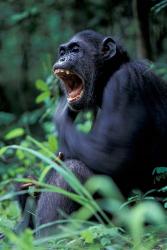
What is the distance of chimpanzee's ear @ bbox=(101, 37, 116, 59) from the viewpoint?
606 centimetres

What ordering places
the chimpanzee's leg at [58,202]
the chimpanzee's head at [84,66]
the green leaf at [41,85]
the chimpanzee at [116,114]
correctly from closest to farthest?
1. the chimpanzee's leg at [58,202]
2. the chimpanzee at [116,114]
3. the chimpanzee's head at [84,66]
4. the green leaf at [41,85]

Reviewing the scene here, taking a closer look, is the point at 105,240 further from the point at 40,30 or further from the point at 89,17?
the point at 40,30

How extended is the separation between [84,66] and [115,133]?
104 cm

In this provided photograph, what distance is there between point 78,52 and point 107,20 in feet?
11.8

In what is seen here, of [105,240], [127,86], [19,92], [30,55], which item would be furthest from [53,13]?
[105,240]

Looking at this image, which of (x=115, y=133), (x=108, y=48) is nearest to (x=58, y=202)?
(x=115, y=133)

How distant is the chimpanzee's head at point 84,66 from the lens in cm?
604

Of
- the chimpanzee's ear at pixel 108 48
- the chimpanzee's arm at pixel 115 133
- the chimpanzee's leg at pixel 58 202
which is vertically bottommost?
the chimpanzee's leg at pixel 58 202

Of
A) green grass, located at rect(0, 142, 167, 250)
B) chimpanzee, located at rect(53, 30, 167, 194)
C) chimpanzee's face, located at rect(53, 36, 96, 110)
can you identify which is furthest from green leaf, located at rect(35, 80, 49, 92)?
green grass, located at rect(0, 142, 167, 250)

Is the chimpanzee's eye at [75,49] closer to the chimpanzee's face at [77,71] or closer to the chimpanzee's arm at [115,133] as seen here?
the chimpanzee's face at [77,71]

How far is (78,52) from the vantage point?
628cm

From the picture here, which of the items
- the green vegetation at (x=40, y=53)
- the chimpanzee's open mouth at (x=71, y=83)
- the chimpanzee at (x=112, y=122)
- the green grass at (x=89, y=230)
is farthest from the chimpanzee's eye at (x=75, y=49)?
the green grass at (x=89, y=230)

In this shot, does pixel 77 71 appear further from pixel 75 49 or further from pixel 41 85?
pixel 41 85

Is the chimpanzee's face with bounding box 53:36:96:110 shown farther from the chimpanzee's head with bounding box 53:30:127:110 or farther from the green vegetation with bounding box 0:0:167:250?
the green vegetation with bounding box 0:0:167:250
